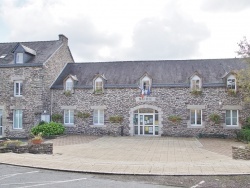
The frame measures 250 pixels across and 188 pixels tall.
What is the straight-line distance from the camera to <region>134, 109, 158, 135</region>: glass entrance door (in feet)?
73.4

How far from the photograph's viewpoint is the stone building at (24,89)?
22.8 metres

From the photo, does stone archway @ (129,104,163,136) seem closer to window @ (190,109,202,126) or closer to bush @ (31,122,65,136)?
window @ (190,109,202,126)

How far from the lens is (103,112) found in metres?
23.0

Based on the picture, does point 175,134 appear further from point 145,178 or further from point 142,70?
point 145,178

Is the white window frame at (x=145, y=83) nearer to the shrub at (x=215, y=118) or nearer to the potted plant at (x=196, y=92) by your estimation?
the potted plant at (x=196, y=92)

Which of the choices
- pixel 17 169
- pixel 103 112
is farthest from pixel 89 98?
pixel 17 169

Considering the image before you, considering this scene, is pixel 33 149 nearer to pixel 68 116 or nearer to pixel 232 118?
pixel 68 116

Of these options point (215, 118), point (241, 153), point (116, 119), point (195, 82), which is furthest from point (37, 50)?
point (241, 153)

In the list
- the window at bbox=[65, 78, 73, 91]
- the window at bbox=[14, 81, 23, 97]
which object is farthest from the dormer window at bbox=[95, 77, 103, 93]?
the window at bbox=[14, 81, 23, 97]

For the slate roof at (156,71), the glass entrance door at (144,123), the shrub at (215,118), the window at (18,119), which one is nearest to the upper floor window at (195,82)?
the slate roof at (156,71)

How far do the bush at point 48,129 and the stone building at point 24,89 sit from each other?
1.55m

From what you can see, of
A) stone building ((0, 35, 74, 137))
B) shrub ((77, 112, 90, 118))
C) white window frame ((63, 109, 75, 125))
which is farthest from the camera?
white window frame ((63, 109, 75, 125))

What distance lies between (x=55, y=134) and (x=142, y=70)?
9.03 m

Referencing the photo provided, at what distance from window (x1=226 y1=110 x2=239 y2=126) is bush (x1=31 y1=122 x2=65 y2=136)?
12745 millimetres
